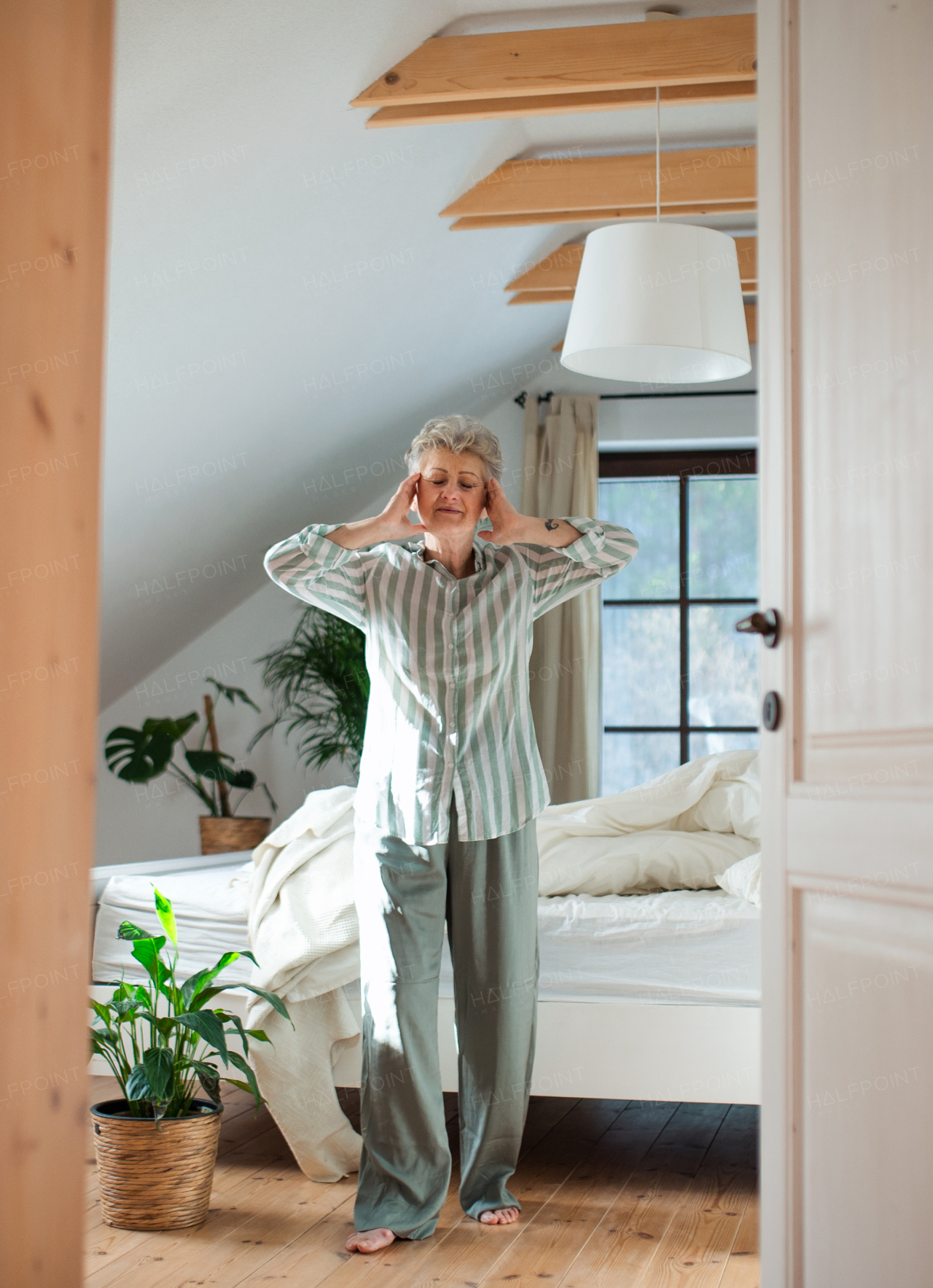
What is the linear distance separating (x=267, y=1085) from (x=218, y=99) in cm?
211

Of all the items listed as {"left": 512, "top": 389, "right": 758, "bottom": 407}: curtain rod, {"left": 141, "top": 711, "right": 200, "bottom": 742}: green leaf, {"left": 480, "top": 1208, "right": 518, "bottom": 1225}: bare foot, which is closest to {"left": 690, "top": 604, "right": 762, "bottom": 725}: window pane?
{"left": 512, "top": 389, "right": 758, "bottom": 407}: curtain rod

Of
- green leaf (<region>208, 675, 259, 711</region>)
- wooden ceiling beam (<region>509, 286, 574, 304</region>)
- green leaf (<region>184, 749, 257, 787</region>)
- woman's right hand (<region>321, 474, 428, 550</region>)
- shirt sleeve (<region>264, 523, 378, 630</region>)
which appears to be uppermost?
wooden ceiling beam (<region>509, 286, 574, 304</region>)

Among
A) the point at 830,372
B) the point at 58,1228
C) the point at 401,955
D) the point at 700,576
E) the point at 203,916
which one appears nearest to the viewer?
the point at 58,1228

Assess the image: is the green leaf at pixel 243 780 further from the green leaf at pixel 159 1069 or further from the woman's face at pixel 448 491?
the woman's face at pixel 448 491

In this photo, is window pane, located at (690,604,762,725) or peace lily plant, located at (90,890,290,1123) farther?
window pane, located at (690,604,762,725)

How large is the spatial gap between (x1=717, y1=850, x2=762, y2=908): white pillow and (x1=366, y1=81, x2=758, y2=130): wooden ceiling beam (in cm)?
186

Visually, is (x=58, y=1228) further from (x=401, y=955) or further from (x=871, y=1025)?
(x=401, y=955)

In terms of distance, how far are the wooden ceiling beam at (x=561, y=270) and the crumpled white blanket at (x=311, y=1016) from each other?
104 inches

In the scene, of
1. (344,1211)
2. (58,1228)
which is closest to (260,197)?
(344,1211)

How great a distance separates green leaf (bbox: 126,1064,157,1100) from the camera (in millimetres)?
2295

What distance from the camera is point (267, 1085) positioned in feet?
8.36

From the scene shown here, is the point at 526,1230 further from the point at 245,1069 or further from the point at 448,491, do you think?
the point at 448,491

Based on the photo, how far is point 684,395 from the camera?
18.0 ft

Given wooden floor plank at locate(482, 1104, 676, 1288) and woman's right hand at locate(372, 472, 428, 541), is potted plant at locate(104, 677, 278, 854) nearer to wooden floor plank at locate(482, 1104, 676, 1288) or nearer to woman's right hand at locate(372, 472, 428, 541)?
wooden floor plank at locate(482, 1104, 676, 1288)
